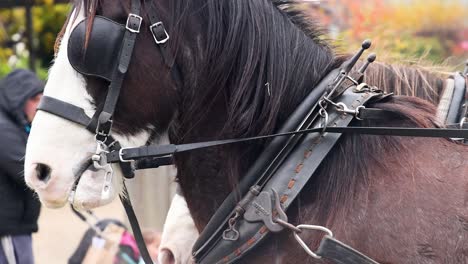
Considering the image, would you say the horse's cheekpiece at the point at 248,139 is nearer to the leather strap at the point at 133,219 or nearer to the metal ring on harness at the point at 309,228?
the metal ring on harness at the point at 309,228

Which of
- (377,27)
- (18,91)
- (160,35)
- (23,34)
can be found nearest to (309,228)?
(160,35)

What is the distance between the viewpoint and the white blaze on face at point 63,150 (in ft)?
6.92

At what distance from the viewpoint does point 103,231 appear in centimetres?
456

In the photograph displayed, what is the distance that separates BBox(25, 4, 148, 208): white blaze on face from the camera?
6.92 ft

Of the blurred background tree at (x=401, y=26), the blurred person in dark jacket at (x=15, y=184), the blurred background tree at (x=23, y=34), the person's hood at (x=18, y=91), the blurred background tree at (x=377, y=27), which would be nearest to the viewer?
the blurred background tree at (x=401, y=26)

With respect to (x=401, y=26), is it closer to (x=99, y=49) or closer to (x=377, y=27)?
(x=377, y=27)

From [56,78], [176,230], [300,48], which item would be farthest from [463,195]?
[56,78]

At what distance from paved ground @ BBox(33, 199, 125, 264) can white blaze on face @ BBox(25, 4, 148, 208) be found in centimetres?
374

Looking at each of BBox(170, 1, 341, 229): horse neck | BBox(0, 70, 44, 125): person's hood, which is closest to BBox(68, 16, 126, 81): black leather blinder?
BBox(170, 1, 341, 229): horse neck

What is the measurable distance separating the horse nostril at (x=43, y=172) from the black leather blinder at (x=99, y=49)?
0.30m

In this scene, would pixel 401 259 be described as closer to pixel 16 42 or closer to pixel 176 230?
pixel 176 230

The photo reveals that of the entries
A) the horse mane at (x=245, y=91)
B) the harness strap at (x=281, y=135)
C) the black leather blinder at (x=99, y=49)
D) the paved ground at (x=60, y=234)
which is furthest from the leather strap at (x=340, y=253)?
the paved ground at (x=60, y=234)

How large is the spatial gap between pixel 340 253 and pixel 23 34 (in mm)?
8530

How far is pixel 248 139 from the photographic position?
2.15m
